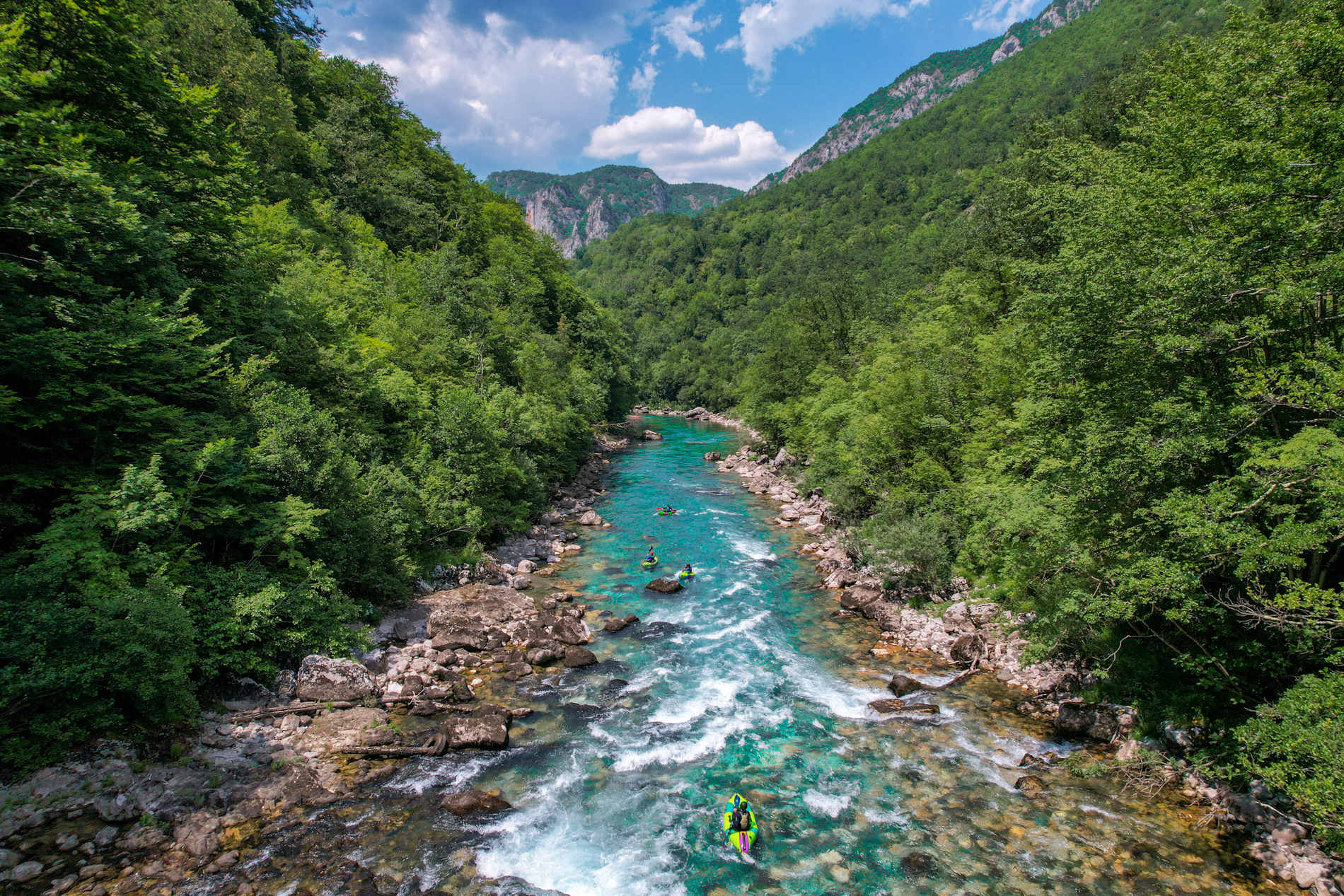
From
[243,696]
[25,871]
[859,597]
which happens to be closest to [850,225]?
[859,597]

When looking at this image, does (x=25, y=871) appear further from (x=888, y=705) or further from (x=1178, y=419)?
(x=1178, y=419)

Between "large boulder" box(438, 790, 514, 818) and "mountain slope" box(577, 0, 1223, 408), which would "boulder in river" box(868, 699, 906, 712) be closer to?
"large boulder" box(438, 790, 514, 818)

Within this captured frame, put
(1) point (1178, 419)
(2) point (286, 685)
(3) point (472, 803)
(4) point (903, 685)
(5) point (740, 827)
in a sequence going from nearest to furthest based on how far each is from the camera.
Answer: (1) point (1178, 419), (5) point (740, 827), (3) point (472, 803), (2) point (286, 685), (4) point (903, 685)

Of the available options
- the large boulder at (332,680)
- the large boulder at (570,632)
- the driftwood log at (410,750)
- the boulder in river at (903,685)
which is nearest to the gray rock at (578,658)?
the large boulder at (570,632)

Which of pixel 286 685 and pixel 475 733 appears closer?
pixel 475 733

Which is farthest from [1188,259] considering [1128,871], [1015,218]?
[1015,218]

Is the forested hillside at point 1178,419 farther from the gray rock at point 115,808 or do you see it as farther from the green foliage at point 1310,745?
the gray rock at point 115,808

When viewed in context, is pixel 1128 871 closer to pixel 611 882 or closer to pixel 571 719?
pixel 611 882
